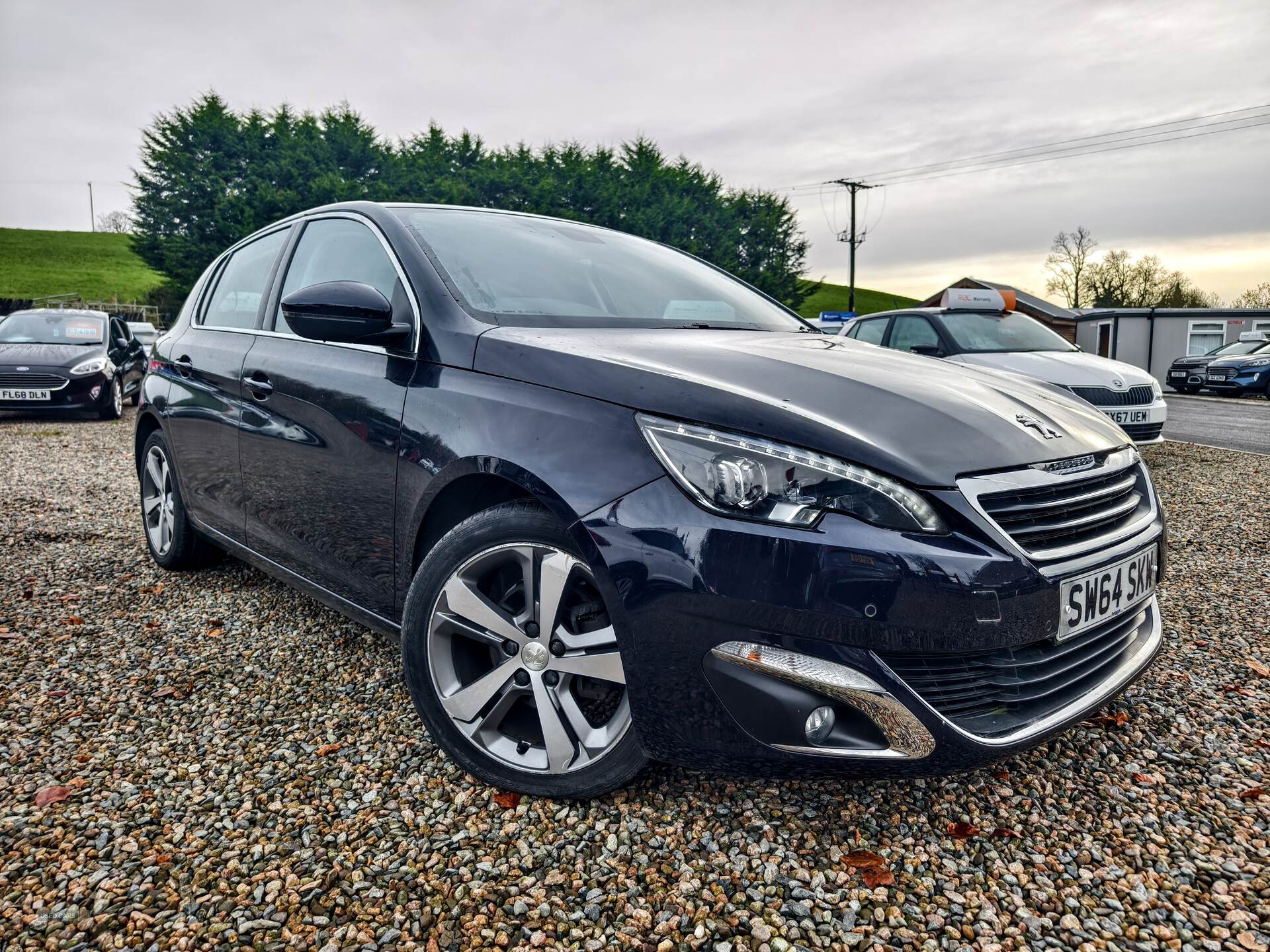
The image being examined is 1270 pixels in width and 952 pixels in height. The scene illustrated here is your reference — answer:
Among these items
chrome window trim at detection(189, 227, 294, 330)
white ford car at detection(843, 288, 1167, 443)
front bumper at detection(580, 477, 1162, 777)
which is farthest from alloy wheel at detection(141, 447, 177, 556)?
white ford car at detection(843, 288, 1167, 443)

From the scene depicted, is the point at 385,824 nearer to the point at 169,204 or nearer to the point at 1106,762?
the point at 1106,762

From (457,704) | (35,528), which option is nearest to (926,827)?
(457,704)

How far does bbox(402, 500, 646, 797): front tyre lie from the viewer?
1.92 metres

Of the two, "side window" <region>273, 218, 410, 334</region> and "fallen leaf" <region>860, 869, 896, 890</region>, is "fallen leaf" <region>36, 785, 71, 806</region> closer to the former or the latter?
"side window" <region>273, 218, 410, 334</region>

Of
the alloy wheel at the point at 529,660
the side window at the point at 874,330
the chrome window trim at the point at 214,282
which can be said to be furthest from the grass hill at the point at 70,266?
the alloy wheel at the point at 529,660

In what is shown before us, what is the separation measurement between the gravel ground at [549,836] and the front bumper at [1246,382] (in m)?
20.1

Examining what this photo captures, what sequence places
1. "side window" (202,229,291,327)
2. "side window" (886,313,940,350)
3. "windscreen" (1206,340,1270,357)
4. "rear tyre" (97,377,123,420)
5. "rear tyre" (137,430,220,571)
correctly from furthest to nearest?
"windscreen" (1206,340,1270,357)
"rear tyre" (97,377,123,420)
"side window" (886,313,940,350)
"rear tyre" (137,430,220,571)
"side window" (202,229,291,327)

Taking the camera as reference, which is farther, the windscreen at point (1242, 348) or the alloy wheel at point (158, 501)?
the windscreen at point (1242, 348)

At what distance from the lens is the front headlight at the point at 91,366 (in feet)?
36.4

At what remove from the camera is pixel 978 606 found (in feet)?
5.41

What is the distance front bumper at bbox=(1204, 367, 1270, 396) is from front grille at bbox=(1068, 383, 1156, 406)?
49.6 feet

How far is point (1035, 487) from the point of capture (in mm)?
1812

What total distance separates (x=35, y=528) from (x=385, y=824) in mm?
4390

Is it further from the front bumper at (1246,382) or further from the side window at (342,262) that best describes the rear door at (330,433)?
the front bumper at (1246,382)
